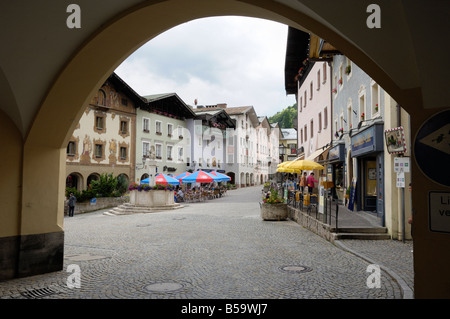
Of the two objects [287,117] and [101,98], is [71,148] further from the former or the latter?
[287,117]

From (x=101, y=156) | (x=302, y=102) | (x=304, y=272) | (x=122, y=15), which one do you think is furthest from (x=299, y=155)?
(x=122, y=15)

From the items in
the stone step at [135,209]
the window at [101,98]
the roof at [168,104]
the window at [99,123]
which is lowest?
the stone step at [135,209]

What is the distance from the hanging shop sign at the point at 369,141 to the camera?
36.9 feet

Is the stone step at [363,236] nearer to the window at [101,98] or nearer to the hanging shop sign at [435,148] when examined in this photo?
the hanging shop sign at [435,148]

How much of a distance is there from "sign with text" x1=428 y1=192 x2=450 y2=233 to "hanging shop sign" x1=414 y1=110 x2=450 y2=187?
0.16 m

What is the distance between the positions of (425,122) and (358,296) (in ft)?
9.70

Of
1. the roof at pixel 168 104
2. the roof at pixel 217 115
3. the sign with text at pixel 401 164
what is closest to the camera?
the sign with text at pixel 401 164

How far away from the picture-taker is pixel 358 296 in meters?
5.17

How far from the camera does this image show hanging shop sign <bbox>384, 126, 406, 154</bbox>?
9.83 meters

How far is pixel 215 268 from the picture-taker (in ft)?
23.0

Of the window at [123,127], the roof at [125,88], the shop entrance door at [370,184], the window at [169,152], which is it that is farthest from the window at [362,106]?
the window at [169,152]

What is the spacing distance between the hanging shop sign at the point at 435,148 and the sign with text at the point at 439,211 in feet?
0.54

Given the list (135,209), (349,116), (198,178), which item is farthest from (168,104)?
(349,116)
